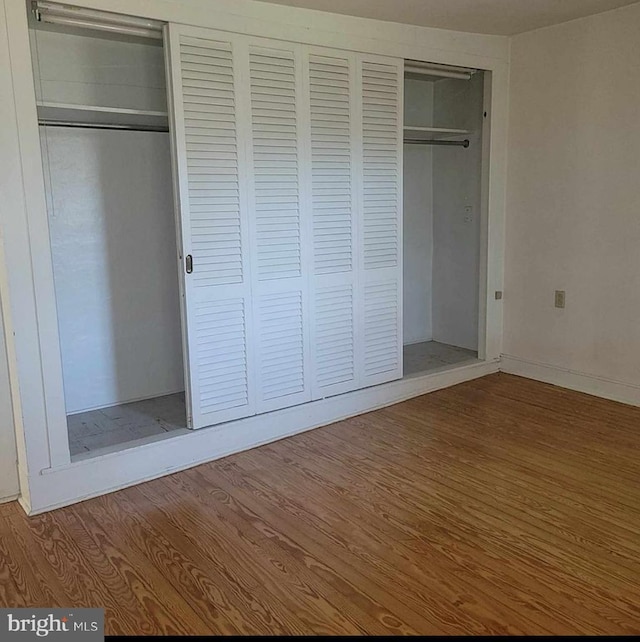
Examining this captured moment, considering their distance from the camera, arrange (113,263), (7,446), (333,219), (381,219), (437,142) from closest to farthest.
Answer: (7,446) < (333,219) < (113,263) < (381,219) < (437,142)

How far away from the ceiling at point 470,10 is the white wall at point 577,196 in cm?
18

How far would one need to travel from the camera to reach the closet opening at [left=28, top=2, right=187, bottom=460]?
139 inches

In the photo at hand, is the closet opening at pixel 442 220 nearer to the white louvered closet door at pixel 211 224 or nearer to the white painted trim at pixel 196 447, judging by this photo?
the white painted trim at pixel 196 447

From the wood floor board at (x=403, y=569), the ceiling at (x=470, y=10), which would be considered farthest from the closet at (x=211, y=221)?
the wood floor board at (x=403, y=569)

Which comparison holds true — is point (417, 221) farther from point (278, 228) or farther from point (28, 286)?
point (28, 286)

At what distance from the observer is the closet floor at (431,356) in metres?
4.61

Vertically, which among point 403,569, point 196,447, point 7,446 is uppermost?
point 7,446

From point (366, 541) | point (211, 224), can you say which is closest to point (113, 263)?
point (211, 224)

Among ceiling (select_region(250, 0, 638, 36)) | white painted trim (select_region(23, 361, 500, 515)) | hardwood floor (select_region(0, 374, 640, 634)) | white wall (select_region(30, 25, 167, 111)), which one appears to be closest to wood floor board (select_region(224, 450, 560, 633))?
hardwood floor (select_region(0, 374, 640, 634))

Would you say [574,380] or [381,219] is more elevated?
[381,219]

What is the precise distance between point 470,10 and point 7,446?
132 inches

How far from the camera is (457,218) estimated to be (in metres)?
5.16

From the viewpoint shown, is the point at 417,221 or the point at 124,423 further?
the point at 417,221

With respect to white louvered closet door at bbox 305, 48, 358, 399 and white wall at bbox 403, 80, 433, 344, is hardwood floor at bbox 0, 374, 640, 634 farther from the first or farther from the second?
white wall at bbox 403, 80, 433, 344
